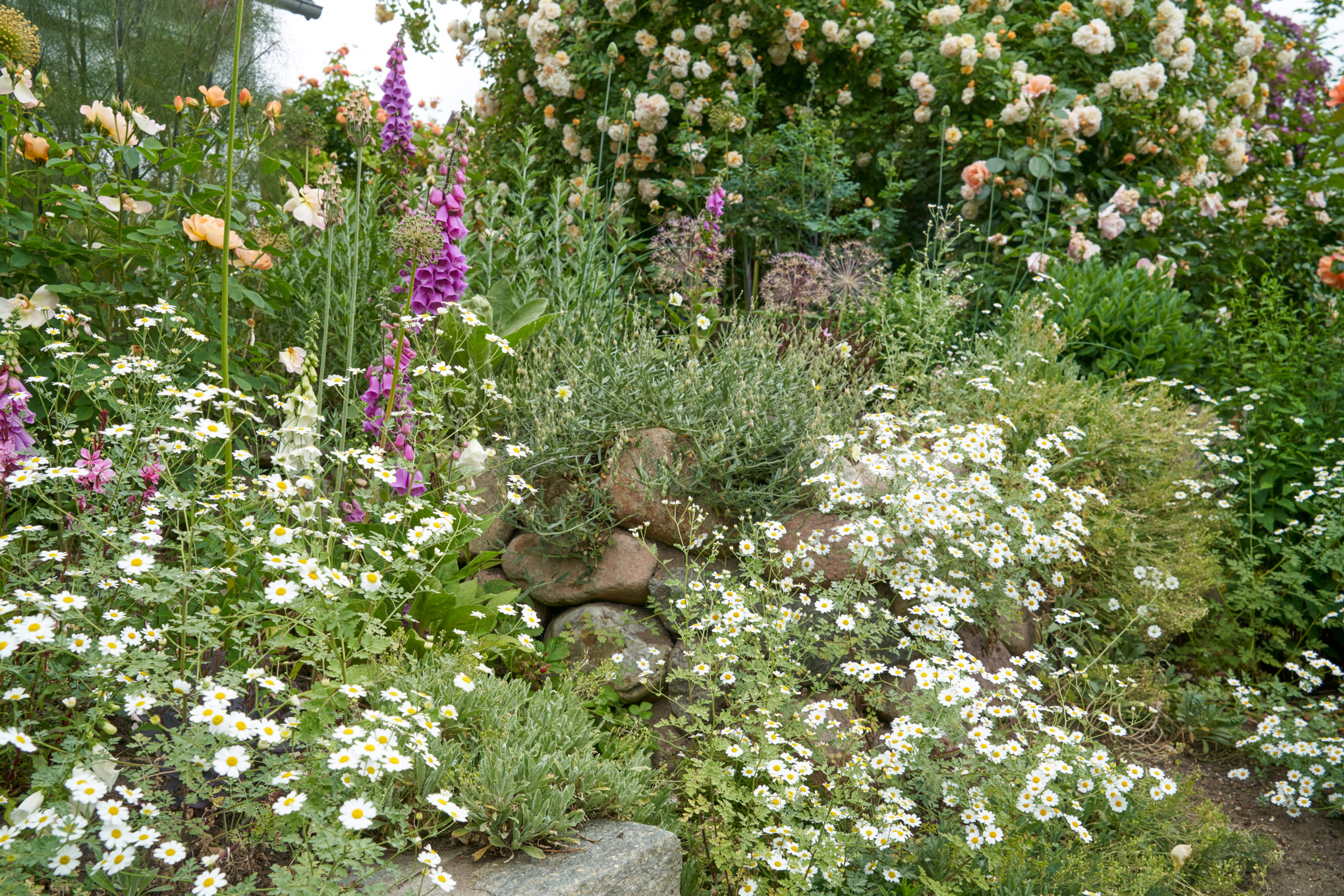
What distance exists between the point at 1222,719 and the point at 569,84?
5403mm

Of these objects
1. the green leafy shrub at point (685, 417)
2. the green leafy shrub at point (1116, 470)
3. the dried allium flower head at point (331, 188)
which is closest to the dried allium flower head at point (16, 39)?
the dried allium flower head at point (331, 188)

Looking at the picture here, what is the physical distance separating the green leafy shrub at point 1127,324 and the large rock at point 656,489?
258 centimetres

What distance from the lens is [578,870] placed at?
1.90 metres

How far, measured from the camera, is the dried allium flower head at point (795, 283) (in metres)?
4.80

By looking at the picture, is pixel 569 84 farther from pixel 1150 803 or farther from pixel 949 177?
pixel 1150 803

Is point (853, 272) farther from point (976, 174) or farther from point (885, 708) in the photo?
point (885, 708)

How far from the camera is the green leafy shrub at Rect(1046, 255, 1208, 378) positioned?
15.0 feet

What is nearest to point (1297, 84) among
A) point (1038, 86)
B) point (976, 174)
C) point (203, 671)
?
point (1038, 86)

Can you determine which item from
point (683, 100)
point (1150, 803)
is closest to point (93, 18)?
point (683, 100)

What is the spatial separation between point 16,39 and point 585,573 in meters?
2.56

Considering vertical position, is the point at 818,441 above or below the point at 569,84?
below

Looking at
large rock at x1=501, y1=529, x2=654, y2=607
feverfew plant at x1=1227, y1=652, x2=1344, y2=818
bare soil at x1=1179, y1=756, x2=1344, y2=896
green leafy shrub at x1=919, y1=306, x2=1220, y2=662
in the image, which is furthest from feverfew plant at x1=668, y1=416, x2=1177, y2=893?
feverfew plant at x1=1227, y1=652, x2=1344, y2=818

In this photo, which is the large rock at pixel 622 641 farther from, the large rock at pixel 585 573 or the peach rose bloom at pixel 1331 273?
the peach rose bloom at pixel 1331 273

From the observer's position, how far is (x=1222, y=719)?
11.3 ft
